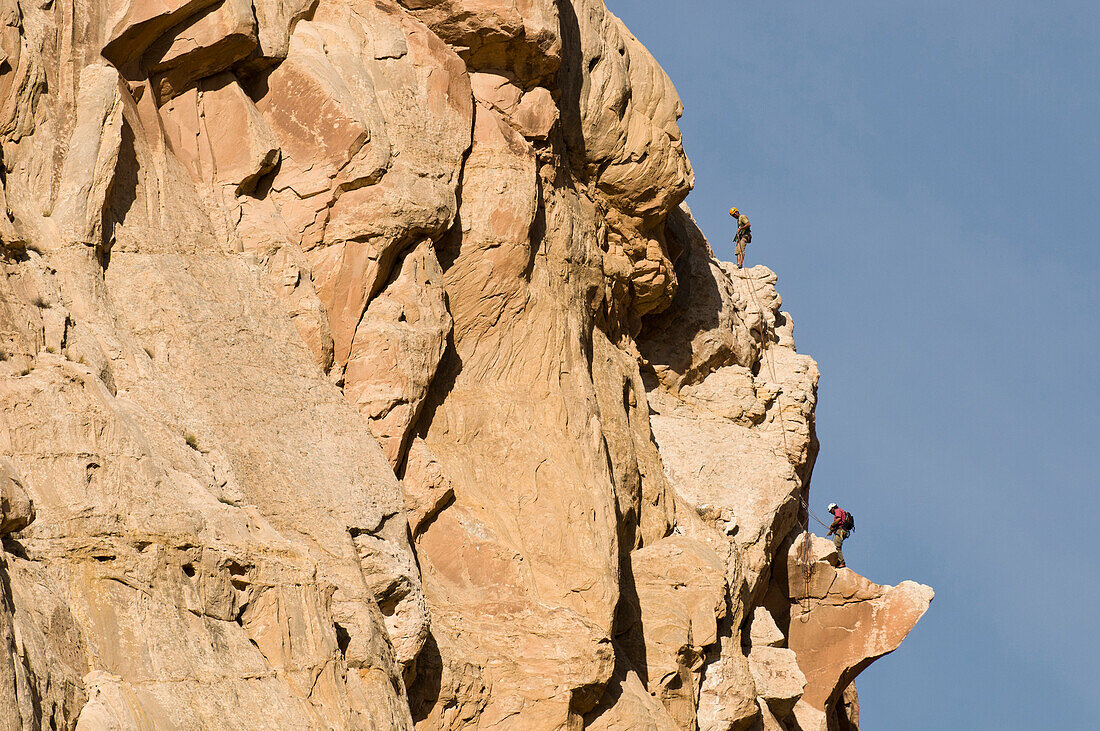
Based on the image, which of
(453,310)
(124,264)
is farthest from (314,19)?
(124,264)

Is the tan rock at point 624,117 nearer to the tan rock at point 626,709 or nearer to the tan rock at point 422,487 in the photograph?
the tan rock at point 422,487

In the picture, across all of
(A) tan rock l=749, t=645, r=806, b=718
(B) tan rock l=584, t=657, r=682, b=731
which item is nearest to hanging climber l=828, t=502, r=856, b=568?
(A) tan rock l=749, t=645, r=806, b=718

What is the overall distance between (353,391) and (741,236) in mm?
25040

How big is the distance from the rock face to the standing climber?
1044 cm

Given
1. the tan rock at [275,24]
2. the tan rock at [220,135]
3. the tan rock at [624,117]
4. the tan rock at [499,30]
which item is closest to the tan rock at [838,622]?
the tan rock at [624,117]

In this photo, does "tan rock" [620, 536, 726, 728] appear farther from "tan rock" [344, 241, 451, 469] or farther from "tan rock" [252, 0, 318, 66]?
"tan rock" [252, 0, 318, 66]

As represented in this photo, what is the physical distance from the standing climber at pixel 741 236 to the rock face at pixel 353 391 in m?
10.4

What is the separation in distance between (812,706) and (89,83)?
23.9 m

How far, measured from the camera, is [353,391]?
77.0 feet

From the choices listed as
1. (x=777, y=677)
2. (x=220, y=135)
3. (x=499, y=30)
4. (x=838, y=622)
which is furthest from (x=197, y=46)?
(x=838, y=622)

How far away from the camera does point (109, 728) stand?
1391cm

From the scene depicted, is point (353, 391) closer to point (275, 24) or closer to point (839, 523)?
point (275, 24)

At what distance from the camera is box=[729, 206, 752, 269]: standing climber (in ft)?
151

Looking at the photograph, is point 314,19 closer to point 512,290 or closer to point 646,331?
point 512,290
